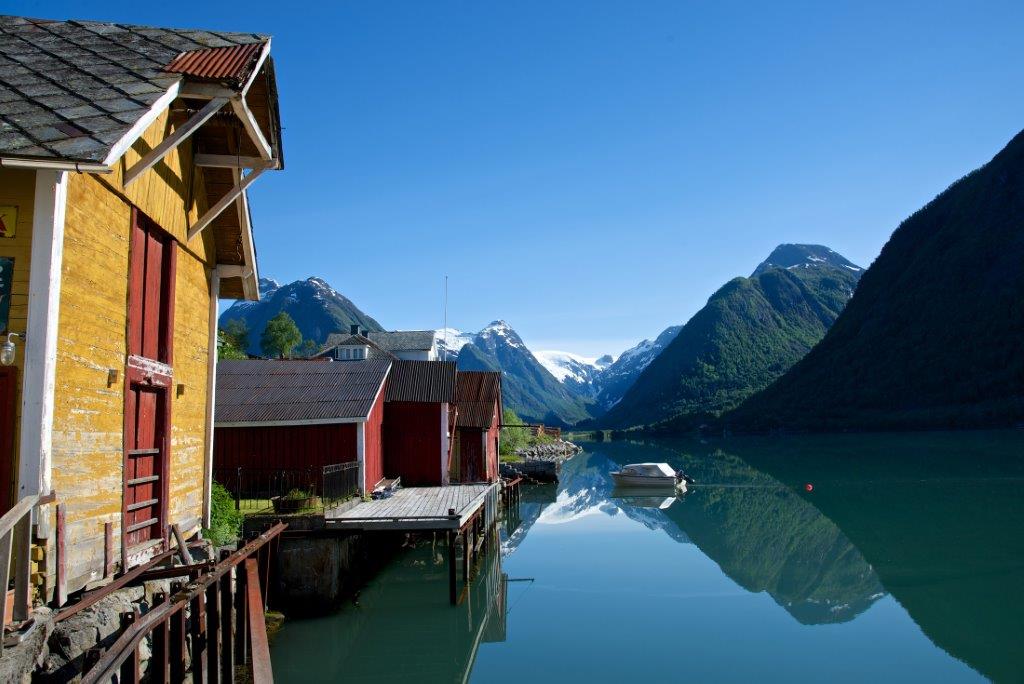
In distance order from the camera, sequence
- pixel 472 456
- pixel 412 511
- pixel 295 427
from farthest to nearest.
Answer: pixel 472 456
pixel 295 427
pixel 412 511

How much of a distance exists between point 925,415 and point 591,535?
271 feet

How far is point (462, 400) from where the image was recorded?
3559cm

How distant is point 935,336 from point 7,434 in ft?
418

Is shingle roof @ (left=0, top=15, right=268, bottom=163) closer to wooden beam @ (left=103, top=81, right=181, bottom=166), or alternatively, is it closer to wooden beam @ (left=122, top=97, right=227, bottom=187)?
wooden beam @ (left=103, top=81, right=181, bottom=166)

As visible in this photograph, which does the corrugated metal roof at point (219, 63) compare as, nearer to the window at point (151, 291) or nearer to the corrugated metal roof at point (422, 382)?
the window at point (151, 291)

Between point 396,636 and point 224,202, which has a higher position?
point 224,202

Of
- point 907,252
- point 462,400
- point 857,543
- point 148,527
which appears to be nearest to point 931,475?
point 857,543

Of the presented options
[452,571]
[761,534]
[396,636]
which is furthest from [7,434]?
[761,534]

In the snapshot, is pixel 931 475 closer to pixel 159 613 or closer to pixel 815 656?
pixel 815 656

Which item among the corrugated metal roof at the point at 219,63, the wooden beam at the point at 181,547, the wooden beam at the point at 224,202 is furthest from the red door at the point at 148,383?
the corrugated metal roof at the point at 219,63

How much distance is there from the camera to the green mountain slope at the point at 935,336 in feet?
334

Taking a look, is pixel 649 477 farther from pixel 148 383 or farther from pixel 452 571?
pixel 148 383

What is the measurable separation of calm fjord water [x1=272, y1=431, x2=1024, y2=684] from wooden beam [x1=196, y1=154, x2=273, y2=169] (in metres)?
8.89

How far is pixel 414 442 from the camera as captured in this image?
2925 cm
